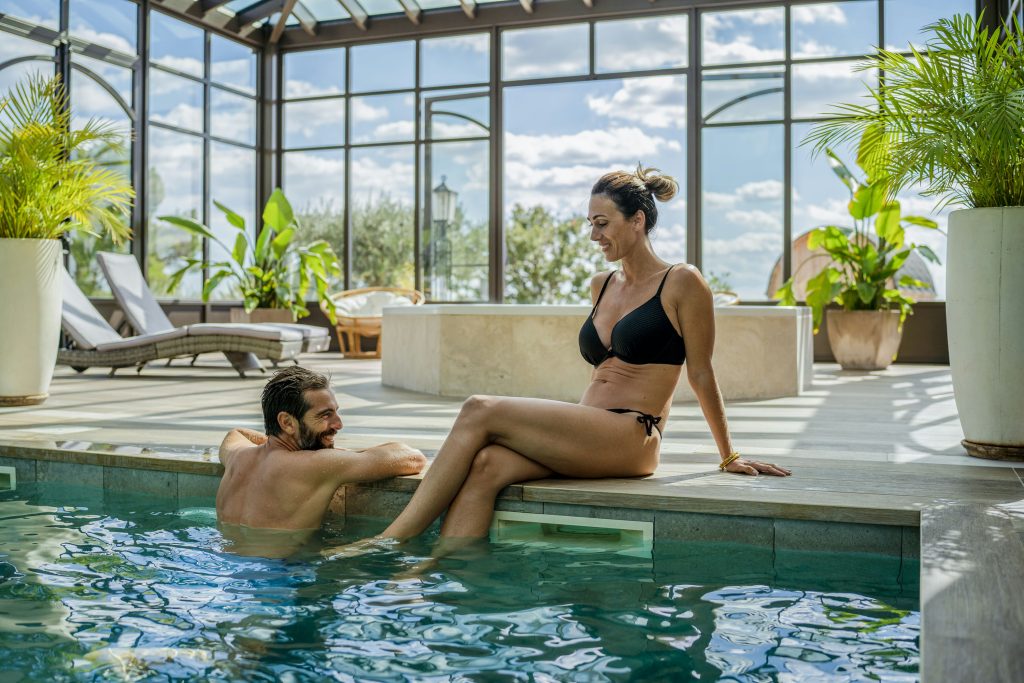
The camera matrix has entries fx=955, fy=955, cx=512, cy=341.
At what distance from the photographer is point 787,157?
1104 centimetres

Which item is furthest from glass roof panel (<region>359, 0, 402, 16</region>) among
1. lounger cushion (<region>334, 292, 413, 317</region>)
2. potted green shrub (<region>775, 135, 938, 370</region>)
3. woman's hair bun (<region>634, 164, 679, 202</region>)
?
woman's hair bun (<region>634, 164, 679, 202</region>)

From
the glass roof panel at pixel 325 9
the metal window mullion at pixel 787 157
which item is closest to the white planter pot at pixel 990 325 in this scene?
the metal window mullion at pixel 787 157

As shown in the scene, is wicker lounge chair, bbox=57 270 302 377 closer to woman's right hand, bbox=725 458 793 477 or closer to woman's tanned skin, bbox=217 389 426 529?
woman's tanned skin, bbox=217 389 426 529

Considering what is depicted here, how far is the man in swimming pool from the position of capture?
9.20 feet

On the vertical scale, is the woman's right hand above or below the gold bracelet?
below

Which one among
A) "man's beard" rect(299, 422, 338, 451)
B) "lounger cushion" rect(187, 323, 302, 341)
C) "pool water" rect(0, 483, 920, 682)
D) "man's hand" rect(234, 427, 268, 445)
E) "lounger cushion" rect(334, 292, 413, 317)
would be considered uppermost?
"lounger cushion" rect(334, 292, 413, 317)

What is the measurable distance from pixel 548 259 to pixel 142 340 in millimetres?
8313

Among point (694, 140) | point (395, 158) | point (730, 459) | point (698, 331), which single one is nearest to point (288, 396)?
point (698, 331)

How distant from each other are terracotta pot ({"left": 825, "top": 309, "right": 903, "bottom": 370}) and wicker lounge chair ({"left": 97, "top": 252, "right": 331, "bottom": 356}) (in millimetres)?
4885

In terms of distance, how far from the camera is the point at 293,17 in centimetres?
1288

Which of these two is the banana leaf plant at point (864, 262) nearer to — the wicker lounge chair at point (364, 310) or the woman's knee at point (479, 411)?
the wicker lounge chair at point (364, 310)

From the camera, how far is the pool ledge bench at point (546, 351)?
6.24 m

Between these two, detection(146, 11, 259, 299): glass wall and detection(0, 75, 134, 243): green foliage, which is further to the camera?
detection(146, 11, 259, 299): glass wall

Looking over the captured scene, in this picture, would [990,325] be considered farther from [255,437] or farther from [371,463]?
[255,437]
